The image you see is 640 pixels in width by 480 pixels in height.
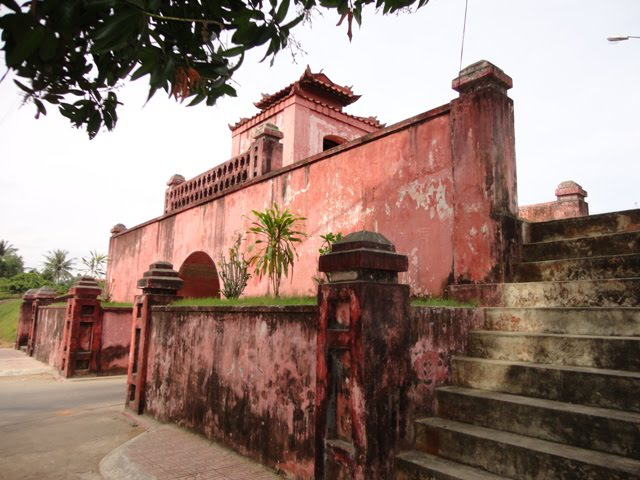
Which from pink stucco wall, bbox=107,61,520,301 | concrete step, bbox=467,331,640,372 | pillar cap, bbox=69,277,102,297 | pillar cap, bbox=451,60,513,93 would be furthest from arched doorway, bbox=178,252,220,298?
concrete step, bbox=467,331,640,372

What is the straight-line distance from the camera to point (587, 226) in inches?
170

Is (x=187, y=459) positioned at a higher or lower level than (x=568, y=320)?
lower

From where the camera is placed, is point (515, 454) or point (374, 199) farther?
point (374, 199)

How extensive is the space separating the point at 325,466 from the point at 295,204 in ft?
15.5

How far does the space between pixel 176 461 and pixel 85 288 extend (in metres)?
6.88

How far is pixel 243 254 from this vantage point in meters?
8.12

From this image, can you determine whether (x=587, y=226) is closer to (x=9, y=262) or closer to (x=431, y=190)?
(x=431, y=190)

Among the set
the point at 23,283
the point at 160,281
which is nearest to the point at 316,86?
the point at 160,281

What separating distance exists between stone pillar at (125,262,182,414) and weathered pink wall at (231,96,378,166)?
572 centimetres

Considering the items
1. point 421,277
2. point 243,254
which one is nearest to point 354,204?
point 421,277

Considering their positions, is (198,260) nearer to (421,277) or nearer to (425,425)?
(421,277)

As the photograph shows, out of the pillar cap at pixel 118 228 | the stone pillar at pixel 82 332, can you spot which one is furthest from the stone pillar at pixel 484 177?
the pillar cap at pixel 118 228

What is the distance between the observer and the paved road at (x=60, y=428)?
13.8 feet

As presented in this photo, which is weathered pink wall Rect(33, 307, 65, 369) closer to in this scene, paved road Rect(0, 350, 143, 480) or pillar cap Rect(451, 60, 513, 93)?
paved road Rect(0, 350, 143, 480)
